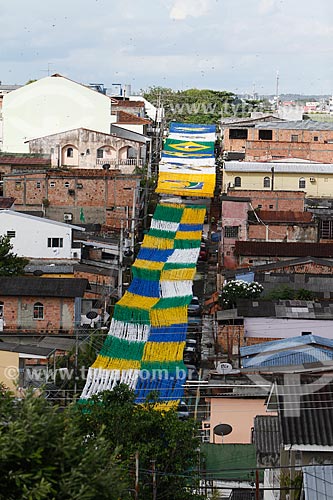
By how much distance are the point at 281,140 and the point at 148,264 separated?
18.6 meters

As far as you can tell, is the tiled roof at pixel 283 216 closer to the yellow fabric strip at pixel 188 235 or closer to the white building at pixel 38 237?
the yellow fabric strip at pixel 188 235

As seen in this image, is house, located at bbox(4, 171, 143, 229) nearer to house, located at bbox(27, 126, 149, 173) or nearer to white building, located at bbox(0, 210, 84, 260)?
house, located at bbox(27, 126, 149, 173)

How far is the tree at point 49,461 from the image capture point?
29.6 feet

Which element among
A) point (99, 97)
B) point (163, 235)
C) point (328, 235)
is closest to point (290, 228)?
point (328, 235)

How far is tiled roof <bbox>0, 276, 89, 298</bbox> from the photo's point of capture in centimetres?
2438

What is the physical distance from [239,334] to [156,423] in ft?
31.1

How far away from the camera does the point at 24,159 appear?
40906mm

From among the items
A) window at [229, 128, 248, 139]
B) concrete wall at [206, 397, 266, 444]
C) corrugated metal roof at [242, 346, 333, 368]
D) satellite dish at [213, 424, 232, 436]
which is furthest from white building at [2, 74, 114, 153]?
satellite dish at [213, 424, 232, 436]

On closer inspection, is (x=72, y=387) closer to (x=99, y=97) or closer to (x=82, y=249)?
(x=82, y=249)

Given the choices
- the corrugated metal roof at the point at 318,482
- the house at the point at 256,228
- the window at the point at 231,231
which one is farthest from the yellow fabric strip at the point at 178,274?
the corrugated metal roof at the point at 318,482

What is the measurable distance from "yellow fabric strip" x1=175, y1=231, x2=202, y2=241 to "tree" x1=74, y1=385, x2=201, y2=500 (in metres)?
20.8

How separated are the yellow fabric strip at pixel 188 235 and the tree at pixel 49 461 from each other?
25.2 metres

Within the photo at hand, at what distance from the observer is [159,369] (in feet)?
70.1

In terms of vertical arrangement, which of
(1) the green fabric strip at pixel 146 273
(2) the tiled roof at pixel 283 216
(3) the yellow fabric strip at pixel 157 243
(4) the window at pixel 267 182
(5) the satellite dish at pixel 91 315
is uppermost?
(4) the window at pixel 267 182
